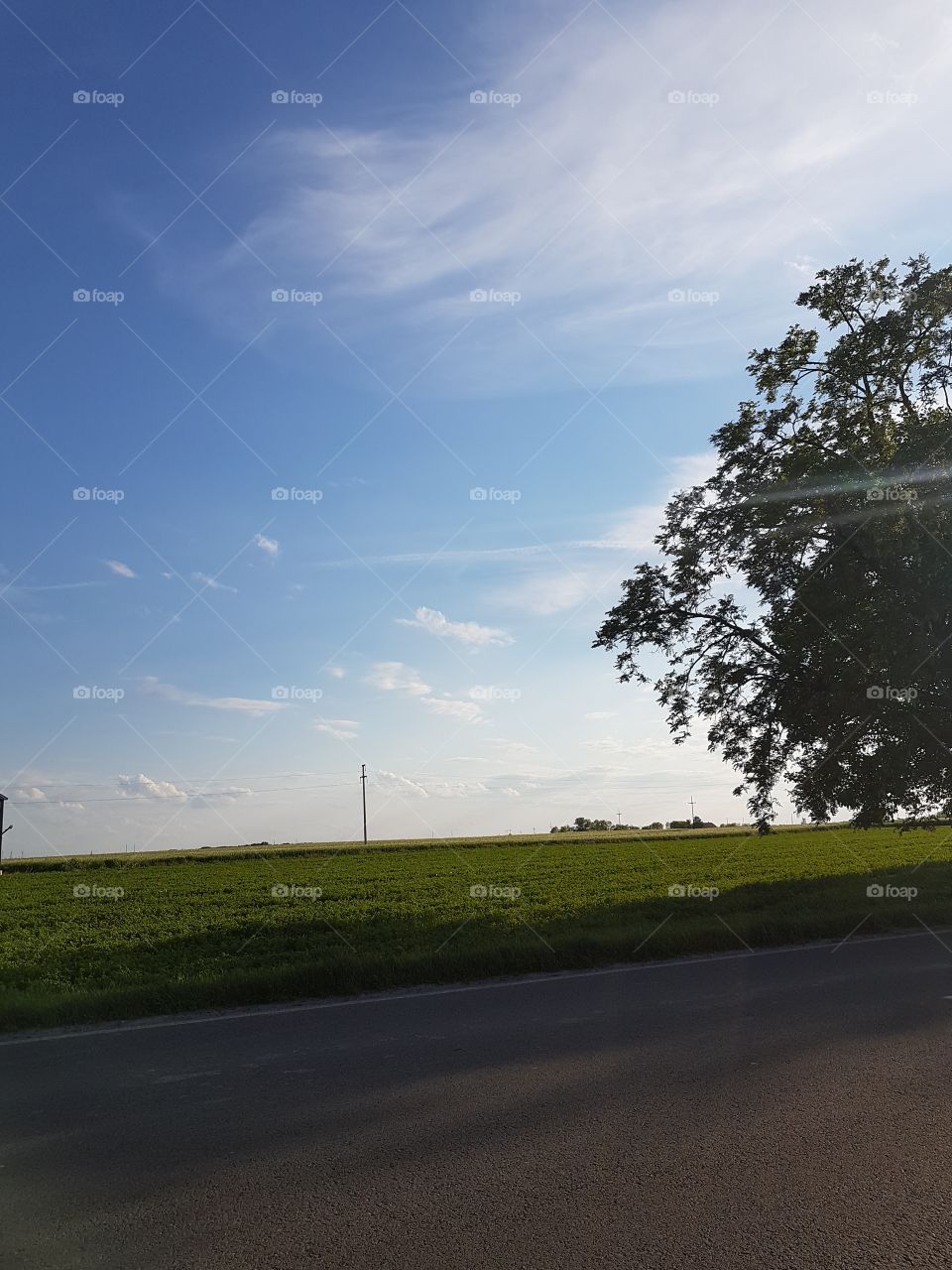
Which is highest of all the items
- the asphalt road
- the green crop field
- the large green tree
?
the large green tree

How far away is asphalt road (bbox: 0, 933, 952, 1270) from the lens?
379 centimetres

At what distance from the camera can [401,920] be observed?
20.0 meters

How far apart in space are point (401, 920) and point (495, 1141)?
1567 centimetres

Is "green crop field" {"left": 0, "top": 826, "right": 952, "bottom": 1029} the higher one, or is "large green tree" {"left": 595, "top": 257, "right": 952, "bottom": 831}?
"large green tree" {"left": 595, "top": 257, "right": 952, "bottom": 831}

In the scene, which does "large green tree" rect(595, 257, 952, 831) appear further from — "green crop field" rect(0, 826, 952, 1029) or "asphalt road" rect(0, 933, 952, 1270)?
"asphalt road" rect(0, 933, 952, 1270)

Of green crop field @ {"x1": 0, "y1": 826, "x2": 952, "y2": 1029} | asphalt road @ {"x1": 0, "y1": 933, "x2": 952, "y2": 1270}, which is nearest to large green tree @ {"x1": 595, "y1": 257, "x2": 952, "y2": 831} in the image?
green crop field @ {"x1": 0, "y1": 826, "x2": 952, "y2": 1029}

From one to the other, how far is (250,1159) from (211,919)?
65.1 ft

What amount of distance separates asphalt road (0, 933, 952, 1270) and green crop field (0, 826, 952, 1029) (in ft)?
8.21

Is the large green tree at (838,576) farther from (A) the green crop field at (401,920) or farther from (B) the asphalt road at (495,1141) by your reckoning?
(B) the asphalt road at (495,1141)

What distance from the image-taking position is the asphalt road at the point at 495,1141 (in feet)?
12.4

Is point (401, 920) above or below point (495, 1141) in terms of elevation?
below

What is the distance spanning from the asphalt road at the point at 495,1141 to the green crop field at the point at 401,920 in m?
2.50

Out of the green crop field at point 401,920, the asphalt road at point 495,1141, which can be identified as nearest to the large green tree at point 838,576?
the green crop field at point 401,920

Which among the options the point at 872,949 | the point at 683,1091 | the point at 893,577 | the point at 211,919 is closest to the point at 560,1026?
the point at 683,1091
